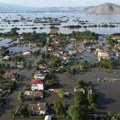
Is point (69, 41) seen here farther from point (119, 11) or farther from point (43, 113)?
point (119, 11)

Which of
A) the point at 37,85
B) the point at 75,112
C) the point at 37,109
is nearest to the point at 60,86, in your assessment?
the point at 37,85

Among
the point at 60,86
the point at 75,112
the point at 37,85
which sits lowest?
the point at 60,86

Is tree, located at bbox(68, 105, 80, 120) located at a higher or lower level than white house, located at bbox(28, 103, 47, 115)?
higher

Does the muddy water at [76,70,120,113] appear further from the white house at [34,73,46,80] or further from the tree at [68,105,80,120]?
the white house at [34,73,46,80]

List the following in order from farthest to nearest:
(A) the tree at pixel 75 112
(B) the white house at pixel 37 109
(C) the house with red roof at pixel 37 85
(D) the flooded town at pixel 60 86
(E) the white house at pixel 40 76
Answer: (E) the white house at pixel 40 76 → (C) the house with red roof at pixel 37 85 → (B) the white house at pixel 37 109 → (D) the flooded town at pixel 60 86 → (A) the tree at pixel 75 112

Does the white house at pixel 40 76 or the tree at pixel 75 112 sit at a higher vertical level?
the tree at pixel 75 112

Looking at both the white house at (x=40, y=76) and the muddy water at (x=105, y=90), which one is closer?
the muddy water at (x=105, y=90)

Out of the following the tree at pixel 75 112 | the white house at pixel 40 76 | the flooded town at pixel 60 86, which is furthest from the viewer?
the white house at pixel 40 76

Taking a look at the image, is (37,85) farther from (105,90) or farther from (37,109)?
(105,90)

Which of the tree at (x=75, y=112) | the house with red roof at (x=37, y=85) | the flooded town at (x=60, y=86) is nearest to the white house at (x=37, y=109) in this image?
the flooded town at (x=60, y=86)

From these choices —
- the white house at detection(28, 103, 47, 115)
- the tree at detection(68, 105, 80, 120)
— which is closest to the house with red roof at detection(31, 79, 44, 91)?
the white house at detection(28, 103, 47, 115)

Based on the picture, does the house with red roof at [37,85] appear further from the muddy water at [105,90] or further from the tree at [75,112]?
the tree at [75,112]
